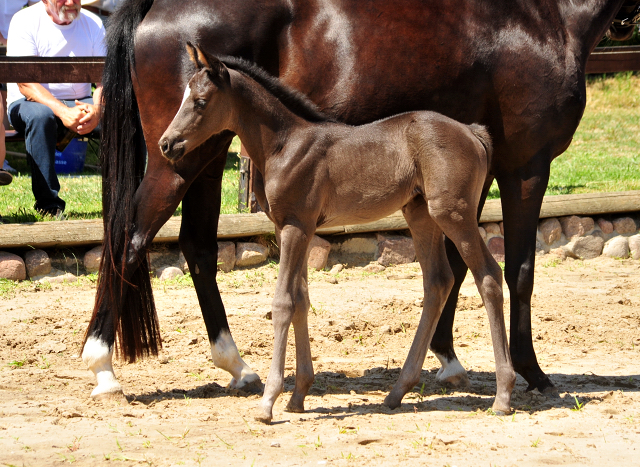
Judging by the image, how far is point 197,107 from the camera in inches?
130

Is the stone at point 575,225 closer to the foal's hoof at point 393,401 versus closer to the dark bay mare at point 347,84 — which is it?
the dark bay mare at point 347,84

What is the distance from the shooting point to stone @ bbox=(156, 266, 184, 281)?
5.99 m

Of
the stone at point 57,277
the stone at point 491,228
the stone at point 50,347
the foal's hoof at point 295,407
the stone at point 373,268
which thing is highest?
the foal's hoof at point 295,407

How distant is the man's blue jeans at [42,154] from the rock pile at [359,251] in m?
0.81

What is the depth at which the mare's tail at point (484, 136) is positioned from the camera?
358 cm

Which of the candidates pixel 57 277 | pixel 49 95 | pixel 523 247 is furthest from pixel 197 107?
pixel 49 95

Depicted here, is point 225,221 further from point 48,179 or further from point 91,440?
point 91,440

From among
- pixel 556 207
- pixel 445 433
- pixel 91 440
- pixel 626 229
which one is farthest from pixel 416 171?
pixel 626 229

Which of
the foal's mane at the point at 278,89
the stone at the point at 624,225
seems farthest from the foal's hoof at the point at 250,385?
the stone at the point at 624,225

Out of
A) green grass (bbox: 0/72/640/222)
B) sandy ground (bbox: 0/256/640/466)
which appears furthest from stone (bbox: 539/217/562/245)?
green grass (bbox: 0/72/640/222)

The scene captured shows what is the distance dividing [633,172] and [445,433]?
6462 mm

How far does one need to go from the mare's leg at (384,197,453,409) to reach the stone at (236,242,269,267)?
2699mm

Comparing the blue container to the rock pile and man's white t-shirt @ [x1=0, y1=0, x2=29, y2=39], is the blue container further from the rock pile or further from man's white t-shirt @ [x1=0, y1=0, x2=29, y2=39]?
the rock pile

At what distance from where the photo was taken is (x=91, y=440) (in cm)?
309
